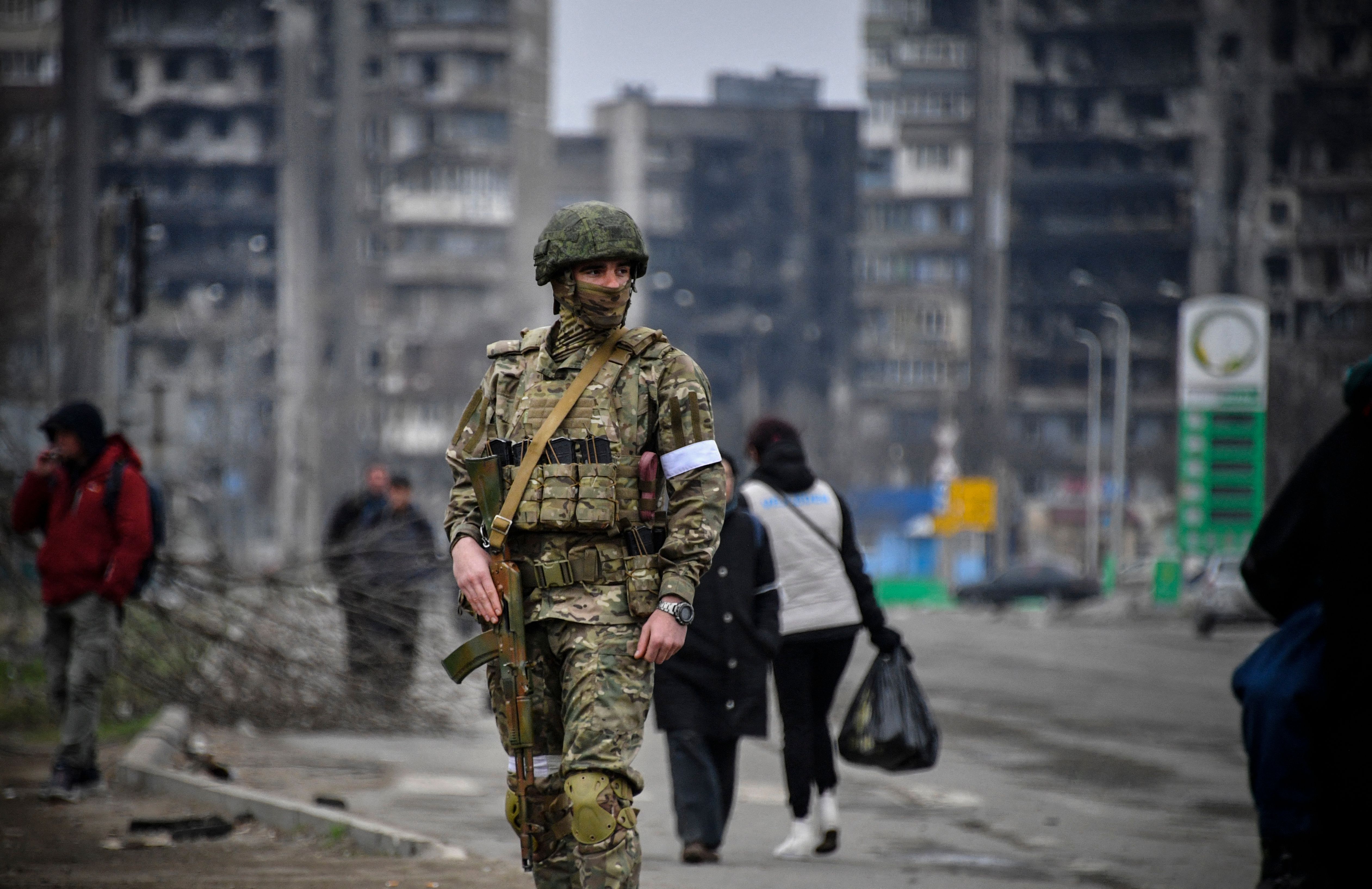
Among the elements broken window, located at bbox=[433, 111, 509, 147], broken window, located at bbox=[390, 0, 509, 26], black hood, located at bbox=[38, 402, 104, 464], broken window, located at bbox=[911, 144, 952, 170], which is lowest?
black hood, located at bbox=[38, 402, 104, 464]

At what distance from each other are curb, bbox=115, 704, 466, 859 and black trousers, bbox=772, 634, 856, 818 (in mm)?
1412

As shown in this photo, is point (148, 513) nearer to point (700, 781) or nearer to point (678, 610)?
point (700, 781)

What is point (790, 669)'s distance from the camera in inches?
296

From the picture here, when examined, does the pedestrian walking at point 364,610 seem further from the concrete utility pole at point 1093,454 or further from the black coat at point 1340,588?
the concrete utility pole at point 1093,454

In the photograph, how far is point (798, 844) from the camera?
7441 mm

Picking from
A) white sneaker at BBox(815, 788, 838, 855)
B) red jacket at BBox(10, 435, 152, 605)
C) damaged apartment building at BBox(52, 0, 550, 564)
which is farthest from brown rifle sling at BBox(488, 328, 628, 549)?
damaged apartment building at BBox(52, 0, 550, 564)

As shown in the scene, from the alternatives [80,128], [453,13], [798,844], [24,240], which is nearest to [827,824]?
[798,844]

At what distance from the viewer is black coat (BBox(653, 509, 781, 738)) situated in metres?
7.05

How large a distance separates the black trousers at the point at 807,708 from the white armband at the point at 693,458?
286 centimetres

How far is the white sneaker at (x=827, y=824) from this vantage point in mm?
7461

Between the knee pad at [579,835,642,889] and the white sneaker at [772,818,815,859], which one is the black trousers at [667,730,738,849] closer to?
the white sneaker at [772,818,815,859]

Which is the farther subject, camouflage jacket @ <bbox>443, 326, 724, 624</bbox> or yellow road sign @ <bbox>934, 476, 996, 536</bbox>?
yellow road sign @ <bbox>934, 476, 996, 536</bbox>

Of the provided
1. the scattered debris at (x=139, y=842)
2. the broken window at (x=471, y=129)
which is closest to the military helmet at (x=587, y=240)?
the scattered debris at (x=139, y=842)

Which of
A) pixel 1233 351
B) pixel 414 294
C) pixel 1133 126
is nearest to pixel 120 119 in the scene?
pixel 414 294
